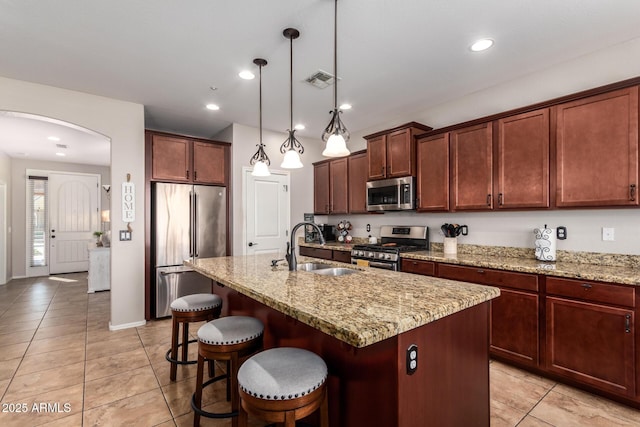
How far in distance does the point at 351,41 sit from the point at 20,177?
8067 mm

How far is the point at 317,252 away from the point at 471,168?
2.58 m

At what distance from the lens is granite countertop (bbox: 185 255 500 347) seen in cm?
110

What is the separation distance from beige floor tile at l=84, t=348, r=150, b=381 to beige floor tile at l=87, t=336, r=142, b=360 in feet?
0.31

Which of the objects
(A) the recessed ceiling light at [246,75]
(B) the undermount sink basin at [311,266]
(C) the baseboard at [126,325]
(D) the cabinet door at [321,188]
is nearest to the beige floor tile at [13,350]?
(C) the baseboard at [126,325]

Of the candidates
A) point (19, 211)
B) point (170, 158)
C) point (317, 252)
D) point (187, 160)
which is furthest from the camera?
point (19, 211)

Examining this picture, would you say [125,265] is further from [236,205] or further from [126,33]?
[126,33]

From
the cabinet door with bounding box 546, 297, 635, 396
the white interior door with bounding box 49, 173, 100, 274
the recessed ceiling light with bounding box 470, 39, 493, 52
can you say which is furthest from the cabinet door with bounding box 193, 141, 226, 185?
the white interior door with bounding box 49, 173, 100, 274

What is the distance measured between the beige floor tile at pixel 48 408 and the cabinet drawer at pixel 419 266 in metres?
3.05

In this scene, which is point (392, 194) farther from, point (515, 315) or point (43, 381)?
point (43, 381)

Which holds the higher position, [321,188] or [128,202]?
[321,188]

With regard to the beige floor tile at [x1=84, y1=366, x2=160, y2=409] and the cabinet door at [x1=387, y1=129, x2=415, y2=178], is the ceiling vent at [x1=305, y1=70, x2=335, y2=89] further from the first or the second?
the beige floor tile at [x1=84, y1=366, x2=160, y2=409]

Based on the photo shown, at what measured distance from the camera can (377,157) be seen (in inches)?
166

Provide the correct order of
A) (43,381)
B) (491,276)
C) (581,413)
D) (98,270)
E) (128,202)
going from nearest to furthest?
(581,413) → (43,381) → (491,276) → (128,202) → (98,270)

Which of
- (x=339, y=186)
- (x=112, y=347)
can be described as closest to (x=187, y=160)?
(x=339, y=186)
